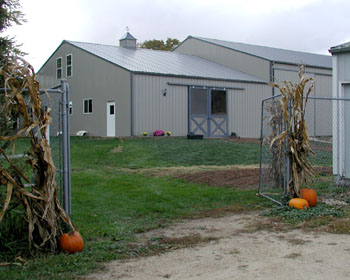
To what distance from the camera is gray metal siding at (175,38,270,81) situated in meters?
26.5

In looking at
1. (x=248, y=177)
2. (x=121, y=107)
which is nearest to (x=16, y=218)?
(x=248, y=177)

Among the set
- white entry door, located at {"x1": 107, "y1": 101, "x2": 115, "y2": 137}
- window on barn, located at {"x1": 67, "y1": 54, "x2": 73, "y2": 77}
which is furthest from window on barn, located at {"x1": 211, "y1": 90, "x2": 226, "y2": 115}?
window on barn, located at {"x1": 67, "y1": 54, "x2": 73, "y2": 77}

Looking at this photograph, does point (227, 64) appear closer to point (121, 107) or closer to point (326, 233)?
point (121, 107)

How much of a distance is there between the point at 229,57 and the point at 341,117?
19.3m

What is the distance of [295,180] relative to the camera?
7.66 meters

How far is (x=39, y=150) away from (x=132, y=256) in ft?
5.23

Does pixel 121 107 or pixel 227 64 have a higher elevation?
pixel 227 64

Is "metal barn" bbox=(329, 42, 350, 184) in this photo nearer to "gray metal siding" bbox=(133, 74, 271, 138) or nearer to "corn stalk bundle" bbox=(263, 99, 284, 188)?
"corn stalk bundle" bbox=(263, 99, 284, 188)

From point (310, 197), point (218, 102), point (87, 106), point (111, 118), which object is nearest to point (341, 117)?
point (310, 197)

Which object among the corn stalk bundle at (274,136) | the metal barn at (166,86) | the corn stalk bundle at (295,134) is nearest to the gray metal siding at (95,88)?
the metal barn at (166,86)

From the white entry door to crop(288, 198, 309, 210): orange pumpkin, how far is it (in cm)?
1651

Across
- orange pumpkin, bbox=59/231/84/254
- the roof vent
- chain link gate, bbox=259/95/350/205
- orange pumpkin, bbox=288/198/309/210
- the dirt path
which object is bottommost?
the dirt path

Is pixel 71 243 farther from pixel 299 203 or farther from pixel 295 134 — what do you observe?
pixel 295 134

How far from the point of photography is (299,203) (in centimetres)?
731
